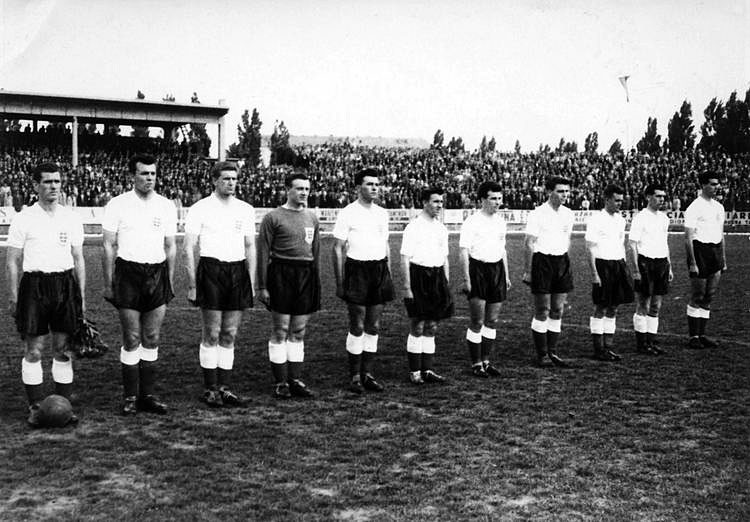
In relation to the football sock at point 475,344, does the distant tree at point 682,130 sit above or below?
Answer: above

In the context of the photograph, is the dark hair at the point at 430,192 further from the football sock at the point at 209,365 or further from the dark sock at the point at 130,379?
the dark sock at the point at 130,379

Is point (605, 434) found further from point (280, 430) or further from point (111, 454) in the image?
point (111, 454)

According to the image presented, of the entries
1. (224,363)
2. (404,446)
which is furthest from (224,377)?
(404,446)

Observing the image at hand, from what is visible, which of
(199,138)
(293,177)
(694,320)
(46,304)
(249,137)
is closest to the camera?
(46,304)

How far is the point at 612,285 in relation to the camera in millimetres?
8867

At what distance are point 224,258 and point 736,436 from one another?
4.31 meters

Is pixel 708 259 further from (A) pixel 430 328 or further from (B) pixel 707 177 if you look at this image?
(A) pixel 430 328

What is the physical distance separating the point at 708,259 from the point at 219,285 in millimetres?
6296

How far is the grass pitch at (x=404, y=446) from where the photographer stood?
4.47m

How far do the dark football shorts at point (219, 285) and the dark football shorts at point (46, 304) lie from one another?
3.37 ft

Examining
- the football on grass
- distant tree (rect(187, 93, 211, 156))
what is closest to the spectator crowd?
distant tree (rect(187, 93, 211, 156))

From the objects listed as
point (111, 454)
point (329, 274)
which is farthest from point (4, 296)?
point (111, 454)

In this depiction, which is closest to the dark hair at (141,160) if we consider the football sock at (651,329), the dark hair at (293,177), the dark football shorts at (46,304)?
the dark football shorts at (46,304)

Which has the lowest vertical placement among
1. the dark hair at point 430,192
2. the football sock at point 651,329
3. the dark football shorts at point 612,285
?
the football sock at point 651,329
